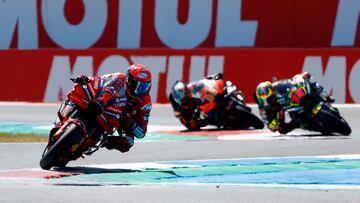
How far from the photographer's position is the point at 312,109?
20281mm

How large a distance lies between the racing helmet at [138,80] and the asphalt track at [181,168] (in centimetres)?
96

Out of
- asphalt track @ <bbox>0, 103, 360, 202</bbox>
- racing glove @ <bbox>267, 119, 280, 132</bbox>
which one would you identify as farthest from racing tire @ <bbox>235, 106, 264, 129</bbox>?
racing glove @ <bbox>267, 119, 280, 132</bbox>

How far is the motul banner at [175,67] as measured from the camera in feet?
96.9

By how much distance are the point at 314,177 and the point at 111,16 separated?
25.6m

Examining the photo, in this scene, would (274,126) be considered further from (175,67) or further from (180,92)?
(175,67)

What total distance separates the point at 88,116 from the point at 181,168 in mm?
1334

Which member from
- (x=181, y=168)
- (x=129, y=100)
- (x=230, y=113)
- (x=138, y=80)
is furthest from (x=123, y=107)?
(x=230, y=113)

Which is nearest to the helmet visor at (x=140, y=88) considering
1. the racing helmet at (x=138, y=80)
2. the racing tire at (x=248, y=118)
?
the racing helmet at (x=138, y=80)

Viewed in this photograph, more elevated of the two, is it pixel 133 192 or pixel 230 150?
pixel 133 192

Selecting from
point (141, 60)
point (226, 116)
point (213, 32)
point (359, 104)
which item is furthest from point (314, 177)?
point (213, 32)

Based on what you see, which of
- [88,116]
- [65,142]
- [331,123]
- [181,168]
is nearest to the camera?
[65,142]

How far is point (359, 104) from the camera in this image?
29.0m

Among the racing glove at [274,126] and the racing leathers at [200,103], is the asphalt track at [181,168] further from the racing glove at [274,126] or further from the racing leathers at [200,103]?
the racing leathers at [200,103]

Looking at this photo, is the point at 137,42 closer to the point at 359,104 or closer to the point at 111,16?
the point at 111,16
